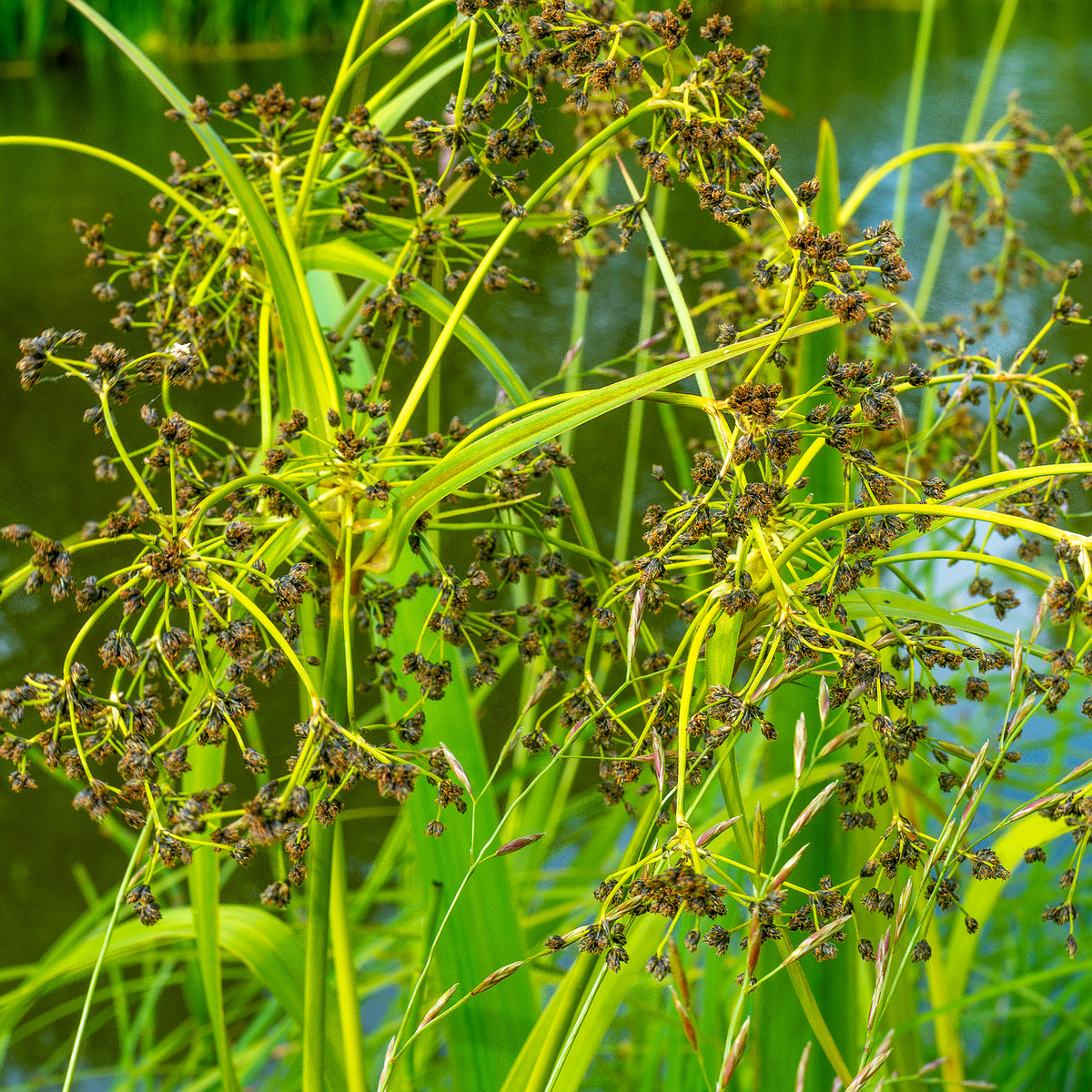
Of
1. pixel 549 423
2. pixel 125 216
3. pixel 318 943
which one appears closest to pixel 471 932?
pixel 318 943

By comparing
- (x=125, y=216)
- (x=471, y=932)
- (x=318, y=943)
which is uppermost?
(x=125, y=216)

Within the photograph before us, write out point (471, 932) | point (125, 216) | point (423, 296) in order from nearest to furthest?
point (423, 296) < point (471, 932) < point (125, 216)

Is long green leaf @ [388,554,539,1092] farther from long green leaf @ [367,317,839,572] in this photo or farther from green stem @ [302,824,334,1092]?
long green leaf @ [367,317,839,572]

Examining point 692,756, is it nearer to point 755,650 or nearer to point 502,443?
point 755,650

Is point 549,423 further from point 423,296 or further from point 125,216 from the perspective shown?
point 125,216

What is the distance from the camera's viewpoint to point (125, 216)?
168 inches

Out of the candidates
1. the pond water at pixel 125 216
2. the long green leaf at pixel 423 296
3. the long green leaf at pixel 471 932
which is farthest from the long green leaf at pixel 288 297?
the pond water at pixel 125 216

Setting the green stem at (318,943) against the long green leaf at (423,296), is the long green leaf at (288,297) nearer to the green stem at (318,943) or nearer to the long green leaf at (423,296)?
the long green leaf at (423,296)

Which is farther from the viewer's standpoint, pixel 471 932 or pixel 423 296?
pixel 471 932

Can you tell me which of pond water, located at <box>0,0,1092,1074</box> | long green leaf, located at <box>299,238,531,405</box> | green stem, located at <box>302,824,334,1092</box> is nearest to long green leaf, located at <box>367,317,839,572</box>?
long green leaf, located at <box>299,238,531,405</box>

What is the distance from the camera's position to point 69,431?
2824mm

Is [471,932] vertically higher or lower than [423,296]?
lower

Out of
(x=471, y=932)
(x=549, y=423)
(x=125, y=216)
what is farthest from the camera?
(x=125, y=216)

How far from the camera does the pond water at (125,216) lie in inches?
72.1
